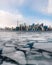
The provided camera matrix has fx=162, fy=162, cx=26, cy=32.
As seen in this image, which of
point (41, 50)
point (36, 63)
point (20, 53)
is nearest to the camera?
point (36, 63)

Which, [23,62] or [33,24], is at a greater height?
[33,24]

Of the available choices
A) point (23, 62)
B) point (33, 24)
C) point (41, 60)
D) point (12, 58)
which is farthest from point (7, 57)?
point (33, 24)

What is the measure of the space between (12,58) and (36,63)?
21.1 inches

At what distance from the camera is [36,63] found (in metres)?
2.94

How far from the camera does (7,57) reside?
328cm

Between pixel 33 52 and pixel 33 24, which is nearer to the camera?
pixel 33 52

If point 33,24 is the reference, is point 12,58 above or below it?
below

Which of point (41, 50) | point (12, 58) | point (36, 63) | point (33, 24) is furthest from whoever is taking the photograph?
point (33, 24)

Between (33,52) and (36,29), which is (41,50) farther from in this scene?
(36,29)

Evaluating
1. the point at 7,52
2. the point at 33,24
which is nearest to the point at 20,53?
the point at 7,52

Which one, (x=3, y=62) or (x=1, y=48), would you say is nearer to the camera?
(x=3, y=62)

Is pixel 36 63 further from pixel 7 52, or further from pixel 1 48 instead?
pixel 1 48

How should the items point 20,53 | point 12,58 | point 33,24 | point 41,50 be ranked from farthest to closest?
point 33,24, point 41,50, point 20,53, point 12,58

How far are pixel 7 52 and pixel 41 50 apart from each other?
79 centimetres
